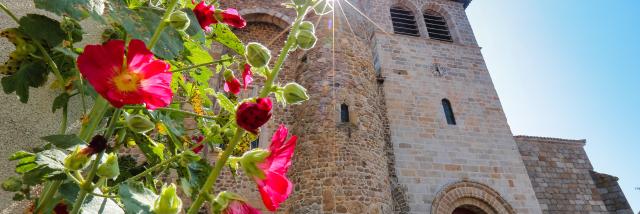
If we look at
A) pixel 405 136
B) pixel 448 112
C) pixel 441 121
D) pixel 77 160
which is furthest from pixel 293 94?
pixel 448 112

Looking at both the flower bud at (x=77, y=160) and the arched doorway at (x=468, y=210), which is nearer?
the flower bud at (x=77, y=160)

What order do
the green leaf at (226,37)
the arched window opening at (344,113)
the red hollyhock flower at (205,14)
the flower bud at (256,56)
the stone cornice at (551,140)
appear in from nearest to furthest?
the flower bud at (256,56)
the red hollyhock flower at (205,14)
the green leaf at (226,37)
the arched window opening at (344,113)
the stone cornice at (551,140)

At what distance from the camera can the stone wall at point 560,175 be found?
9094 mm

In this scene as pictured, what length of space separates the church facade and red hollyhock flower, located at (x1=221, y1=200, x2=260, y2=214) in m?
5.13

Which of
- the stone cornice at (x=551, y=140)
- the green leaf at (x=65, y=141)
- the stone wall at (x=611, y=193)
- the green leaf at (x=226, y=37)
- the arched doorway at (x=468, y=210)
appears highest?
the stone cornice at (x=551, y=140)

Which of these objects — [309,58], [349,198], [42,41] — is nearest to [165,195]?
[42,41]

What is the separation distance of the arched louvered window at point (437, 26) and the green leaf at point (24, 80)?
11.7 meters

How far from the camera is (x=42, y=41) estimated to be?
3.08 ft

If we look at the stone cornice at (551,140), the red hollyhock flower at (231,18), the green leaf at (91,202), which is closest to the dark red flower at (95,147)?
the green leaf at (91,202)

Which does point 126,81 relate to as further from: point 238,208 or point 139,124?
point 238,208

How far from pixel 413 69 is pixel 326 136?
4678 mm

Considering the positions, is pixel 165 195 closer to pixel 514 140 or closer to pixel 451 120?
pixel 451 120

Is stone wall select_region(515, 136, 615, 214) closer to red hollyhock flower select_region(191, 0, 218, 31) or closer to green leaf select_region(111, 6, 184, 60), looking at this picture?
red hollyhock flower select_region(191, 0, 218, 31)

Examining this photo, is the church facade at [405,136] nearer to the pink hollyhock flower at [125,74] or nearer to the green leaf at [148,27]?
the green leaf at [148,27]
